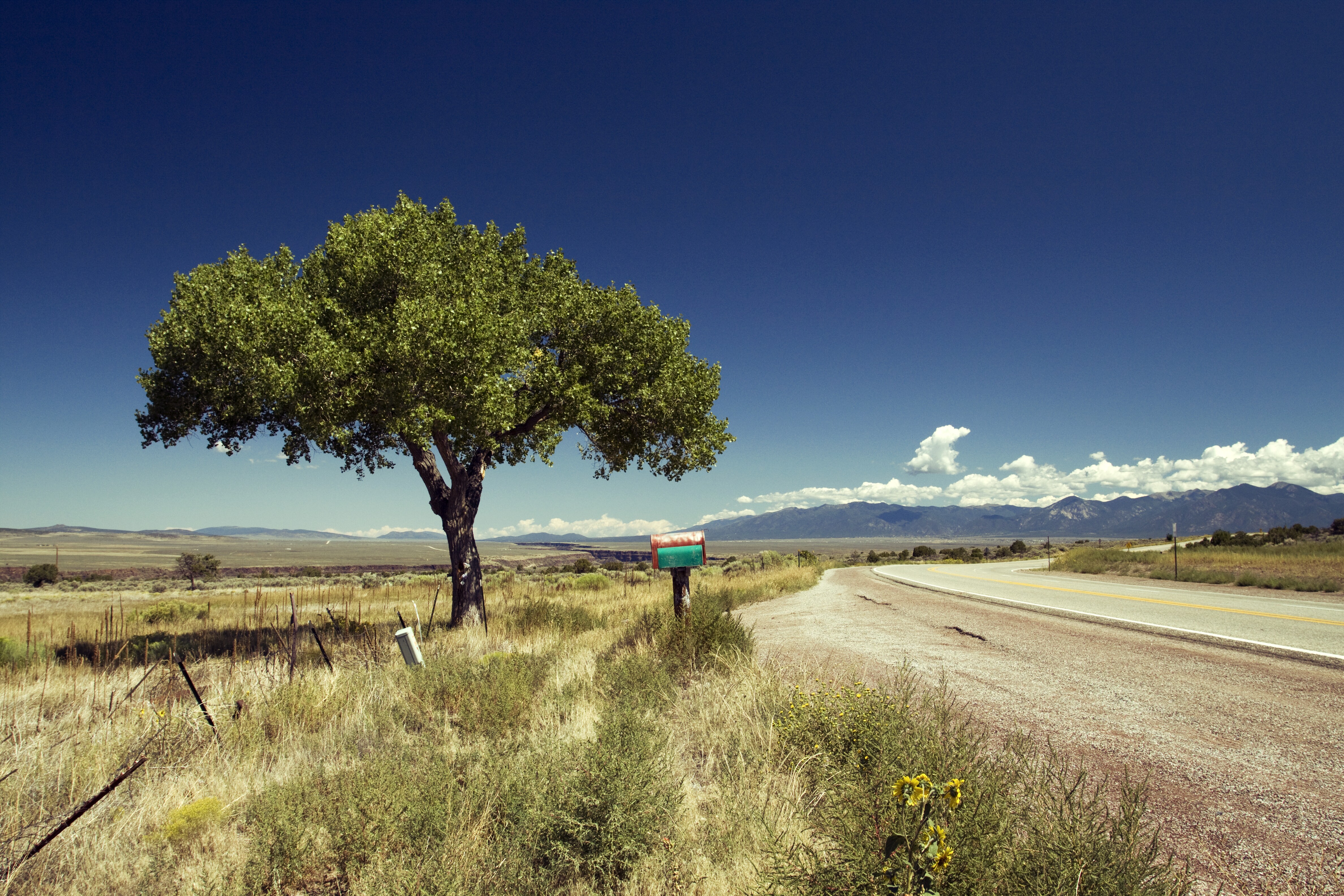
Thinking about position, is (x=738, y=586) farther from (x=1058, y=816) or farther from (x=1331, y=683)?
(x=1058, y=816)

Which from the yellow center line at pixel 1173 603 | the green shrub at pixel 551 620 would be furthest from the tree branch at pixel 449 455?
the yellow center line at pixel 1173 603

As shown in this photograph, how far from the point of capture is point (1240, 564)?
25.8 meters

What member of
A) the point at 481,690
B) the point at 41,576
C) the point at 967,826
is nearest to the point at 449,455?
the point at 481,690

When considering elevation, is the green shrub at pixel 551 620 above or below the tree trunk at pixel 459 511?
below

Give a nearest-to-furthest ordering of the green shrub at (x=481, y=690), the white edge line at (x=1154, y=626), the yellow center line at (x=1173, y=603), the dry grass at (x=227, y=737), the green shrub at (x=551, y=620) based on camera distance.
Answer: the dry grass at (x=227, y=737)
the green shrub at (x=481, y=690)
the white edge line at (x=1154, y=626)
the yellow center line at (x=1173, y=603)
the green shrub at (x=551, y=620)

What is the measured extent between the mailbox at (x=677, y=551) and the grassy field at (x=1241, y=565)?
2105cm

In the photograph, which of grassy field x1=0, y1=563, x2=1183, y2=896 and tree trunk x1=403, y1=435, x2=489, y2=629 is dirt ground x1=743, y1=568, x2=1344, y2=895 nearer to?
grassy field x1=0, y1=563, x2=1183, y2=896

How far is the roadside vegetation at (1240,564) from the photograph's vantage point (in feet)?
64.2

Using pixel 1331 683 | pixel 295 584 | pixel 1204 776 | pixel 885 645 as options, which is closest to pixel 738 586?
pixel 885 645

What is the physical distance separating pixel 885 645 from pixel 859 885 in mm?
8154

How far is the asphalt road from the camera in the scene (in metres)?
8.80

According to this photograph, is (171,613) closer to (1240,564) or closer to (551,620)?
(551,620)

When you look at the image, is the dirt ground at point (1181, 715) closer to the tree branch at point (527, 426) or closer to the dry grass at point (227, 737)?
the dry grass at point (227, 737)

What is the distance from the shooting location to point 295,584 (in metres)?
41.7
